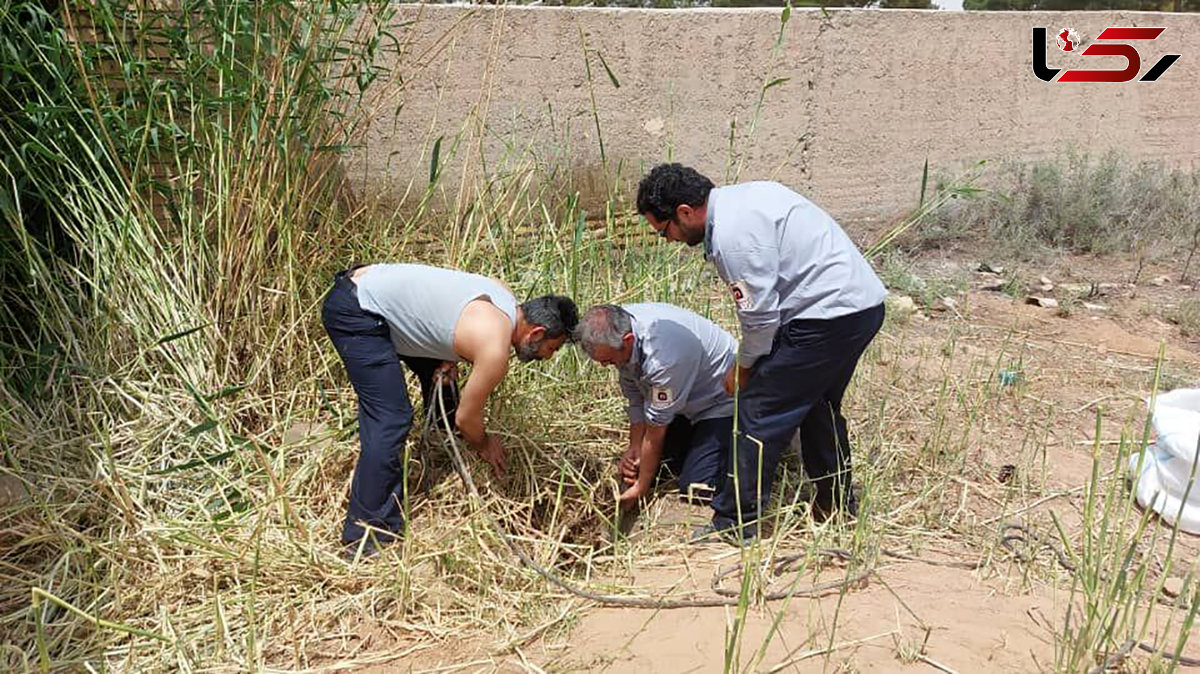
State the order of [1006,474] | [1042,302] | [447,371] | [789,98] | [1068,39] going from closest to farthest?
[447,371] → [1006,474] → [1042,302] → [789,98] → [1068,39]

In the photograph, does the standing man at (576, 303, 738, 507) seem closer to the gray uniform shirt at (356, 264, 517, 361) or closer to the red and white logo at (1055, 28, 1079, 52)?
the gray uniform shirt at (356, 264, 517, 361)

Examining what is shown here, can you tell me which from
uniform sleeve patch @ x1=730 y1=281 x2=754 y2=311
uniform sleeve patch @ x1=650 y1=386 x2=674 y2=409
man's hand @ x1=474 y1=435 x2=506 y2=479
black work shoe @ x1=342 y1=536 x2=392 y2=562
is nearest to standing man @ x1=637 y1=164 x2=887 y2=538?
uniform sleeve patch @ x1=730 y1=281 x2=754 y2=311

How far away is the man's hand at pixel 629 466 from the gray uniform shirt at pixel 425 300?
72 centimetres

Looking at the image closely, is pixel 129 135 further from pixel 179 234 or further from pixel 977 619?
pixel 977 619

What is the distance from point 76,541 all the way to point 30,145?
1363mm

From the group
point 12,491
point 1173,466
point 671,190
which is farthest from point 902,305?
point 12,491

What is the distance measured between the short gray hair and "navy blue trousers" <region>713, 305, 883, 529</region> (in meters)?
0.45

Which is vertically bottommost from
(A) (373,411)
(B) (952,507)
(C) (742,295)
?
(B) (952,507)

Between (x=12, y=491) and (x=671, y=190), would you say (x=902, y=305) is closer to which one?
(x=671, y=190)

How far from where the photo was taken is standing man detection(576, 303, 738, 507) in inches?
119

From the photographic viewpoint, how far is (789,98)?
6430mm

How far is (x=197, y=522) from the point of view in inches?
116

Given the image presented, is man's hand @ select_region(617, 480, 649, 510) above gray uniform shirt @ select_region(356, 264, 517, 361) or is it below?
below

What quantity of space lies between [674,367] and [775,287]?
449mm
